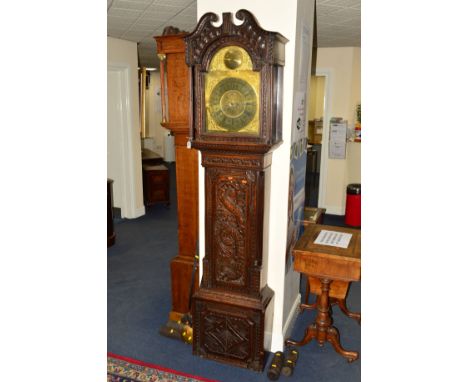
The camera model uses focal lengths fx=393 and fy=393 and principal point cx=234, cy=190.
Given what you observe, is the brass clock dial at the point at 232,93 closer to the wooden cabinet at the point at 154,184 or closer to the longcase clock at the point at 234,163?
the longcase clock at the point at 234,163

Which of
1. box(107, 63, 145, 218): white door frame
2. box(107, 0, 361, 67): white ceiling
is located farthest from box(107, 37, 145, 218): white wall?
box(107, 0, 361, 67): white ceiling

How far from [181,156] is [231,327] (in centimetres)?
126

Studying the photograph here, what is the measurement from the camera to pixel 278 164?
8.52ft

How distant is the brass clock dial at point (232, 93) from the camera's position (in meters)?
2.19

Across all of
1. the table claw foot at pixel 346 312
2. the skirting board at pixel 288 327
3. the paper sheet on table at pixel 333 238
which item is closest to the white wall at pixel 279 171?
the skirting board at pixel 288 327

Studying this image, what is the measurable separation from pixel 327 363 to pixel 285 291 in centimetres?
57

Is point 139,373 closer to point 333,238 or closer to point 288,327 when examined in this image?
point 288,327

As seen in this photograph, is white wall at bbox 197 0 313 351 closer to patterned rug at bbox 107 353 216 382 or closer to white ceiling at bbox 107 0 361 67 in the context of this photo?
patterned rug at bbox 107 353 216 382

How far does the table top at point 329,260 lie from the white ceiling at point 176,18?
77.4 inches

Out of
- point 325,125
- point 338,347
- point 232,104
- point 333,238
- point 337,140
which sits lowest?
point 338,347

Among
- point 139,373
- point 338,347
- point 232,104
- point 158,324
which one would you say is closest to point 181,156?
point 232,104

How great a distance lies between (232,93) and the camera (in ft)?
7.37
